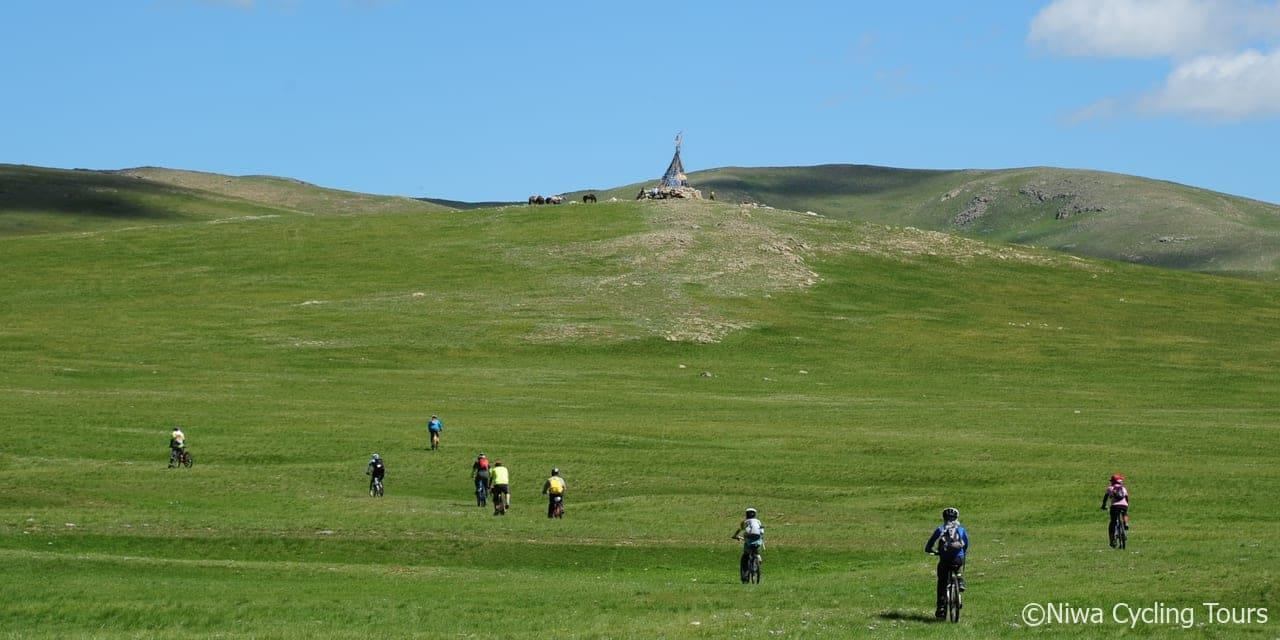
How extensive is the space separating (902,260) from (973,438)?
91505 mm

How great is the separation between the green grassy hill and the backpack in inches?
60.9

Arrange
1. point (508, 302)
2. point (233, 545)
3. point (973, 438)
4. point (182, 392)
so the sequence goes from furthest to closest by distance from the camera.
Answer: point (508, 302) < point (182, 392) < point (973, 438) < point (233, 545)

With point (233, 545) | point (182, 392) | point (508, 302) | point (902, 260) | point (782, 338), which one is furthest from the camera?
point (902, 260)

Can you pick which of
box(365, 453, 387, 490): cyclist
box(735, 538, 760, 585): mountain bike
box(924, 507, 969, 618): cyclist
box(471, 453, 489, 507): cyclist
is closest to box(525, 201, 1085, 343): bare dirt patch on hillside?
box(365, 453, 387, 490): cyclist

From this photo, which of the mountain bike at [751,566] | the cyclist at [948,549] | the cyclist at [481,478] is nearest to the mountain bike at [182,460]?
the cyclist at [481,478]

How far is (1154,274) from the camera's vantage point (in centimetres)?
16950

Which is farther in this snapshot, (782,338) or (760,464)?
(782,338)

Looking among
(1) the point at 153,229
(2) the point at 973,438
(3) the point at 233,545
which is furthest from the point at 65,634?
(1) the point at 153,229

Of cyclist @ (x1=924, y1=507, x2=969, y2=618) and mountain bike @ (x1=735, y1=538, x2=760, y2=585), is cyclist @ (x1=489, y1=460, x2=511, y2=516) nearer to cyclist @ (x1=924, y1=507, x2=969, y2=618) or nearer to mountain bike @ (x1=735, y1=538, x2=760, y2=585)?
mountain bike @ (x1=735, y1=538, x2=760, y2=585)

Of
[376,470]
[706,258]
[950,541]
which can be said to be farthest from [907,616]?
[706,258]

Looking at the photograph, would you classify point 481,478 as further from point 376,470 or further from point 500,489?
point 376,470

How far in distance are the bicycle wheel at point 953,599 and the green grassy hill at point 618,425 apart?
593mm

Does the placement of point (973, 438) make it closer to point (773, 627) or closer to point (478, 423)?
point (478, 423)

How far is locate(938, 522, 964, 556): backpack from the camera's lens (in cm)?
2970
